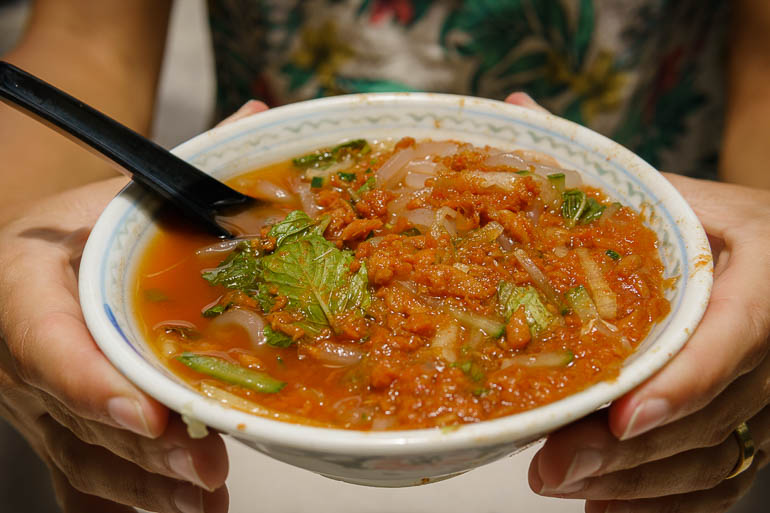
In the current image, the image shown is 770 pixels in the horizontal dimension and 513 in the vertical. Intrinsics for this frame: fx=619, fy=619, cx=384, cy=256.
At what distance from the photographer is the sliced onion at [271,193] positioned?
2.30 metres

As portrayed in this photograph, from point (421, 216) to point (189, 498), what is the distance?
1.14 meters

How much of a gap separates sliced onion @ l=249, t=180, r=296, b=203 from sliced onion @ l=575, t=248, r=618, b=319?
107 cm

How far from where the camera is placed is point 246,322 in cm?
179

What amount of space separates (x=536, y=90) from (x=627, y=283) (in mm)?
2218

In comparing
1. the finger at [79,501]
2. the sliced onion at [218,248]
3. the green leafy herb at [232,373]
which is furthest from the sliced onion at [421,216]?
the finger at [79,501]

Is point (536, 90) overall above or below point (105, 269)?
below

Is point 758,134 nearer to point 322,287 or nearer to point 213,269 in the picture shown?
point 322,287

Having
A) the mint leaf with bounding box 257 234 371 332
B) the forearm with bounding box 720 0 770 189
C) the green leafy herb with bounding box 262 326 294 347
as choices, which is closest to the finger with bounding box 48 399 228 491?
the green leafy herb with bounding box 262 326 294 347

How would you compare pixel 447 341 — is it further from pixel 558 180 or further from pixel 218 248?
pixel 218 248

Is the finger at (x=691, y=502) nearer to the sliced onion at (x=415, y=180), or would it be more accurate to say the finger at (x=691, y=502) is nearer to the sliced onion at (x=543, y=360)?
the sliced onion at (x=543, y=360)

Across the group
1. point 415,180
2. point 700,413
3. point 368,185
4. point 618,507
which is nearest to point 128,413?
point 368,185

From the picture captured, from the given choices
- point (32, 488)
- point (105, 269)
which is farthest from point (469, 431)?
point (32, 488)

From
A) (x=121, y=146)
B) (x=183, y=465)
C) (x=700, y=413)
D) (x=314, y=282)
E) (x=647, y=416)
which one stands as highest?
(x=121, y=146)

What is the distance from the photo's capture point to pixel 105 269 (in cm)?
180
